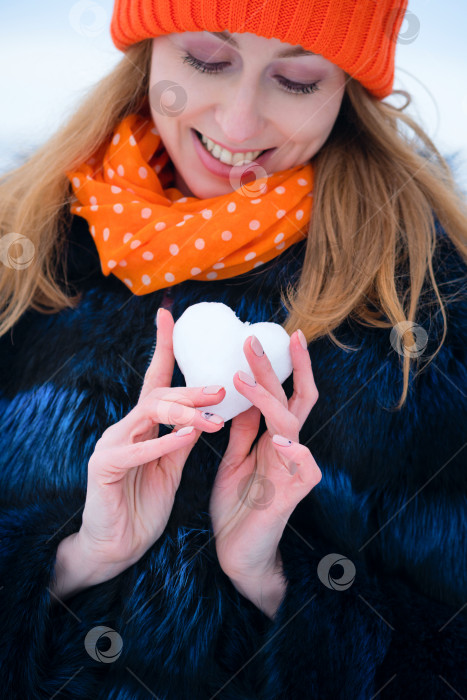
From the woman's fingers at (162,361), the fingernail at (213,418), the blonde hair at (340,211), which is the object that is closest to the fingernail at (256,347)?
the fingernail at (213,418)

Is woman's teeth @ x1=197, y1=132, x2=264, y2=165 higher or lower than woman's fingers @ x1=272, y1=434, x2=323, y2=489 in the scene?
higher

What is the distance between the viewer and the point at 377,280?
149 centimetres

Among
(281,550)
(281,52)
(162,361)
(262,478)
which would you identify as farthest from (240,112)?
(281,550)

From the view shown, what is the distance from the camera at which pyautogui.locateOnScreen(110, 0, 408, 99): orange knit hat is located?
130 centimetres

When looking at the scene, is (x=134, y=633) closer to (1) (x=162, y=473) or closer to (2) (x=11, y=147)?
(1) (x=162, y=473)

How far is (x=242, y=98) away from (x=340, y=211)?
36 cm

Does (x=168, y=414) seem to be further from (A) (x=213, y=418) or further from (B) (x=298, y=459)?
(B) (x=298, y=459)

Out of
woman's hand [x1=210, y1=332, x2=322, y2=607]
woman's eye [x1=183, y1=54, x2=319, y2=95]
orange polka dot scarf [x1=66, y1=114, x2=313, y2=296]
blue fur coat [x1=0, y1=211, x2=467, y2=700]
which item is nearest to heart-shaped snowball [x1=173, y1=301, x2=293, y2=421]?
woman's hand [x1=210, y1=332, x2=322, y2=607]

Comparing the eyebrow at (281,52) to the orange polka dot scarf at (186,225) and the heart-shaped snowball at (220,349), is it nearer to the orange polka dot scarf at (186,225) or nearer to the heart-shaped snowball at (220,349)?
the orange polka dot scarf at (186,225)

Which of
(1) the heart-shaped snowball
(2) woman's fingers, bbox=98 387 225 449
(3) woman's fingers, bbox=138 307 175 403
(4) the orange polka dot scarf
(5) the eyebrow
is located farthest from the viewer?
(4) the orange polka dot scarf

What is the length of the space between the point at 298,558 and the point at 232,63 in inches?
41.8

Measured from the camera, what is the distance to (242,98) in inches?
55.1

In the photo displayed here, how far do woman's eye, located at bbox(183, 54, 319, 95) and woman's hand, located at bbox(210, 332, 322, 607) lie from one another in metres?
0.62

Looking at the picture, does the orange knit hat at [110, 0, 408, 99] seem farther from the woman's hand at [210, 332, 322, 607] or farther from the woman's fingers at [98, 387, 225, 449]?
the woman's fingers at [98, 387, 225, 449]
